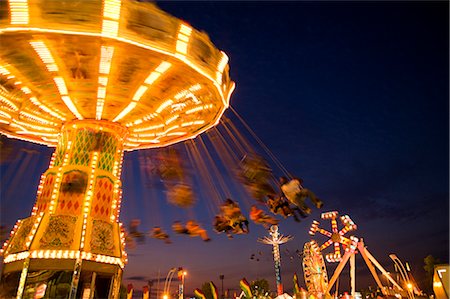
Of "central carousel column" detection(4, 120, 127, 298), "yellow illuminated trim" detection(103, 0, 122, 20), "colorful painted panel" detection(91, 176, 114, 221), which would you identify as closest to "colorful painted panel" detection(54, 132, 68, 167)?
"central carousel column" detection(4, 120, 127, 298)

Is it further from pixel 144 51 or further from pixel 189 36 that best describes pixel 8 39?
pixel 189 36

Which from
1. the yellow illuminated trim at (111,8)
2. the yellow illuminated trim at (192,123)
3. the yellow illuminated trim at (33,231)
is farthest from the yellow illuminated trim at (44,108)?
the yellow illuminated trim at (111,8)

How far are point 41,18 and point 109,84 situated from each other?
3170mm

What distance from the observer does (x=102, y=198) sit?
1157 centimetres

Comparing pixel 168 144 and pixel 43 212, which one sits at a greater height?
pixel 168 144

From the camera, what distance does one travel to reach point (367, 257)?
30062 millimetres

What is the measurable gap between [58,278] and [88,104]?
544 centimetres

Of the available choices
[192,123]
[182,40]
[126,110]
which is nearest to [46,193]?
[126,110]

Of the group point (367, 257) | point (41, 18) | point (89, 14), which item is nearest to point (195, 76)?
point (89, 14)

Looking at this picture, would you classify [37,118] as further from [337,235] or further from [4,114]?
[337,235]

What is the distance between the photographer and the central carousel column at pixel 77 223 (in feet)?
32.9

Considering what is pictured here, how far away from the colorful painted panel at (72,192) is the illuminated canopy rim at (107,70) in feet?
7.23

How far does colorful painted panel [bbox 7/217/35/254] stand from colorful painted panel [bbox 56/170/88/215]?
878 millimetres

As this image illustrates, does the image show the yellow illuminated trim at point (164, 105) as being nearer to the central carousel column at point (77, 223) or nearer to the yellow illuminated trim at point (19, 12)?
the central carousel column at point (77, 223)
